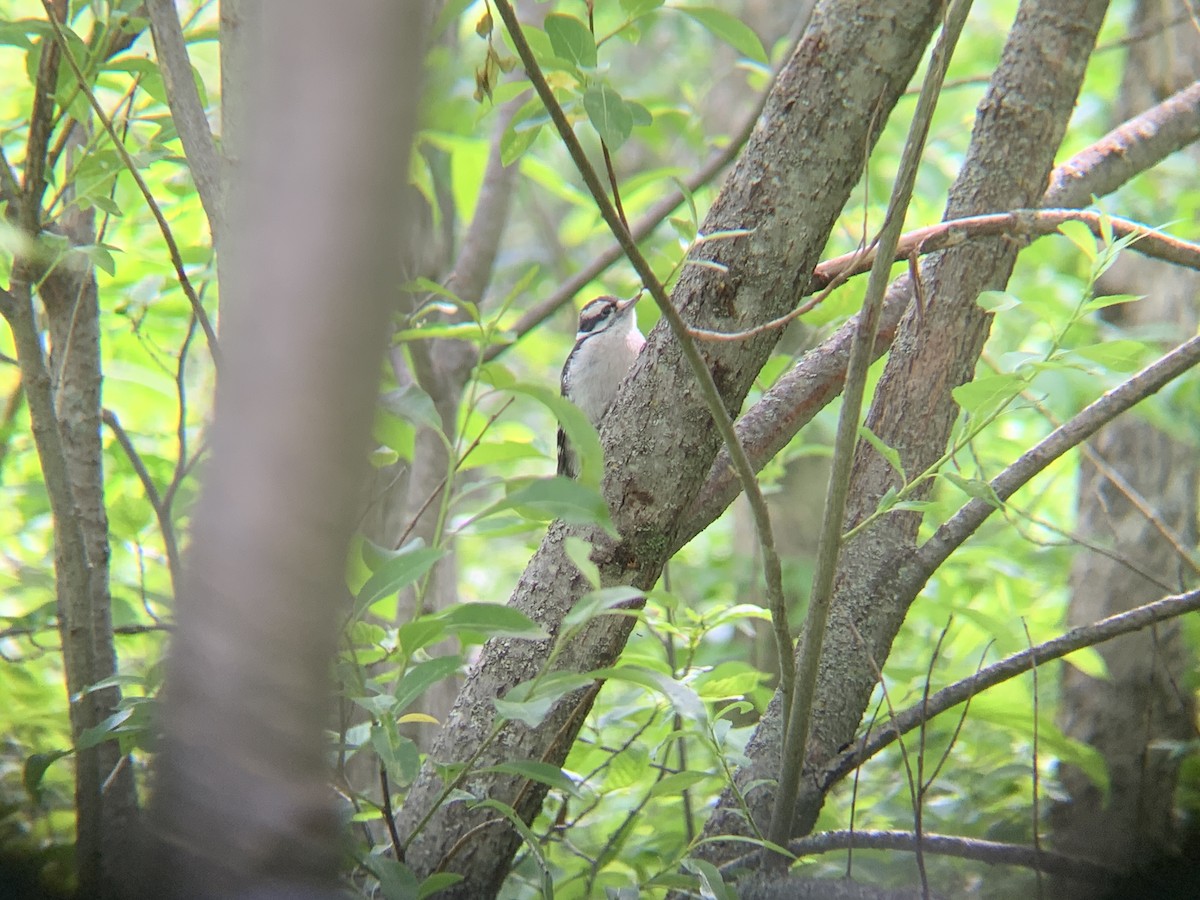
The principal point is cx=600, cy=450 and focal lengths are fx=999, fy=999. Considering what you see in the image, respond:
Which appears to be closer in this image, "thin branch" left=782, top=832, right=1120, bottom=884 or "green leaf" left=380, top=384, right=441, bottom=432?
"green leaf" left=380, top=384, right=441, bottom=432

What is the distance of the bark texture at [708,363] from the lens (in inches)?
63.8

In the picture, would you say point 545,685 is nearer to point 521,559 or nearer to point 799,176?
point 799,176

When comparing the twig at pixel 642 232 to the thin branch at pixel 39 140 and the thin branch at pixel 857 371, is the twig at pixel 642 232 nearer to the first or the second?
the thin branch at pixel 39 140

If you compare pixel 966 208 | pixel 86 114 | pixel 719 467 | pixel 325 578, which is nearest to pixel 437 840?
pixel 719 467

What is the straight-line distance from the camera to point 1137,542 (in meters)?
3.94

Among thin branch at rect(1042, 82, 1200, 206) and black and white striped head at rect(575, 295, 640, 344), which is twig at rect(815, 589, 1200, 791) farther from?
black and white striped head at rect(575, 295, 640, 344)

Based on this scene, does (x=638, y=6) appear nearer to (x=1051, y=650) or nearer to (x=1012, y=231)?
(x=1012, y=231)

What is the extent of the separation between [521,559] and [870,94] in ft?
19.0

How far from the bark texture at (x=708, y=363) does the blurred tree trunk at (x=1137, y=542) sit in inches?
82.4

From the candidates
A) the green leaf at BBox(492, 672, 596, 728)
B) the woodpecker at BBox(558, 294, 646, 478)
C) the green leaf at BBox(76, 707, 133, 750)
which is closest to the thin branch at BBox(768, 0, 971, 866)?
the green leaf at BBox(492, 672, 596, 728)

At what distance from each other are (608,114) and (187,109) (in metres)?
0.68

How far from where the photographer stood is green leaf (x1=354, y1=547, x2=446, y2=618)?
1219mm

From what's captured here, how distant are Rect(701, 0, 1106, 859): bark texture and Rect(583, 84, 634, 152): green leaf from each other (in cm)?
85

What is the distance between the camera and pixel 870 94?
64.0 inches
